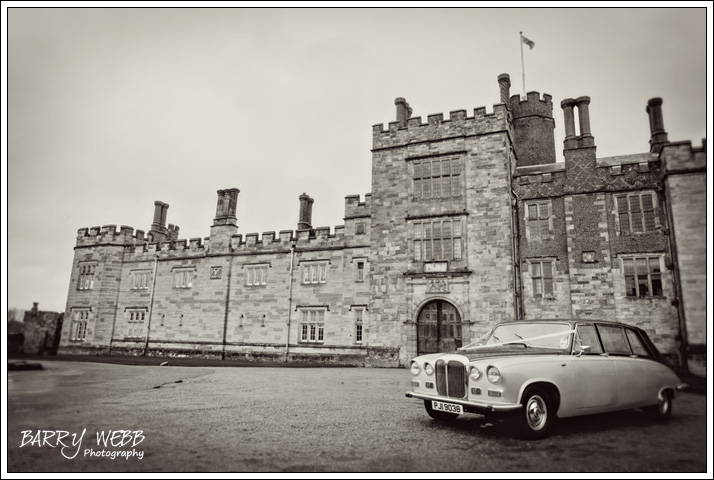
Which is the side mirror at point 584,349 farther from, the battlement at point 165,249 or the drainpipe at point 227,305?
the battlement at point 165,249

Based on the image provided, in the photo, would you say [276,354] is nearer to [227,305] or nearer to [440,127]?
[227,305]

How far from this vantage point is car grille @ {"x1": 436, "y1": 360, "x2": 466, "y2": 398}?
18.5ft

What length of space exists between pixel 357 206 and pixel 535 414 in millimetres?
19524

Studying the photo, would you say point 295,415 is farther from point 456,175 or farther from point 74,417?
point 456,175

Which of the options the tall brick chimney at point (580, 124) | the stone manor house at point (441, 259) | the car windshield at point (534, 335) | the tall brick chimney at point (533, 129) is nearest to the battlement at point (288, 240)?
the stone manor house at point (441, 259)

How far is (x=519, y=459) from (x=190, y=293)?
26.5 meters

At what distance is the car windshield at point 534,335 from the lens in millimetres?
6043

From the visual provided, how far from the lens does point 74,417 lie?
3281 mm

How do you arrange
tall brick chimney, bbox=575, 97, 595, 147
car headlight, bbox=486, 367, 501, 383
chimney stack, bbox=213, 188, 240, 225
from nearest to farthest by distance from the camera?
car headlight, bbox=486, 367, 501, 383 < tall brick chimney, bbox=575, 97, 595, 147 < chimney stack, bbox=213, 188, 240, 225

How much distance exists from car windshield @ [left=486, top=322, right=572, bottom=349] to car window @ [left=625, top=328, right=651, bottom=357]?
1.05m

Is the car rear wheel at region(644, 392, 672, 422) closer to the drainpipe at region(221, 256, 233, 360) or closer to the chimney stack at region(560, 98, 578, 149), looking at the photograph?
the chimney stack at region(560, 98, 578, 149)

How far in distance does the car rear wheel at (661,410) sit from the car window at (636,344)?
0.59 meters

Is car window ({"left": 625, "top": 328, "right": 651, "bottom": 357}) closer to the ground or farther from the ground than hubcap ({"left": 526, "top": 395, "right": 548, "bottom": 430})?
farther from the ground

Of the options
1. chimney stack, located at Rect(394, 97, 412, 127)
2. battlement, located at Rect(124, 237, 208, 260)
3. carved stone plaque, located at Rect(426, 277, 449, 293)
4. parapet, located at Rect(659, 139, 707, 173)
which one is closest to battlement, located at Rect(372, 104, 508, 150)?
chimney stack, located at Rect(394, 97, 412, 127)
